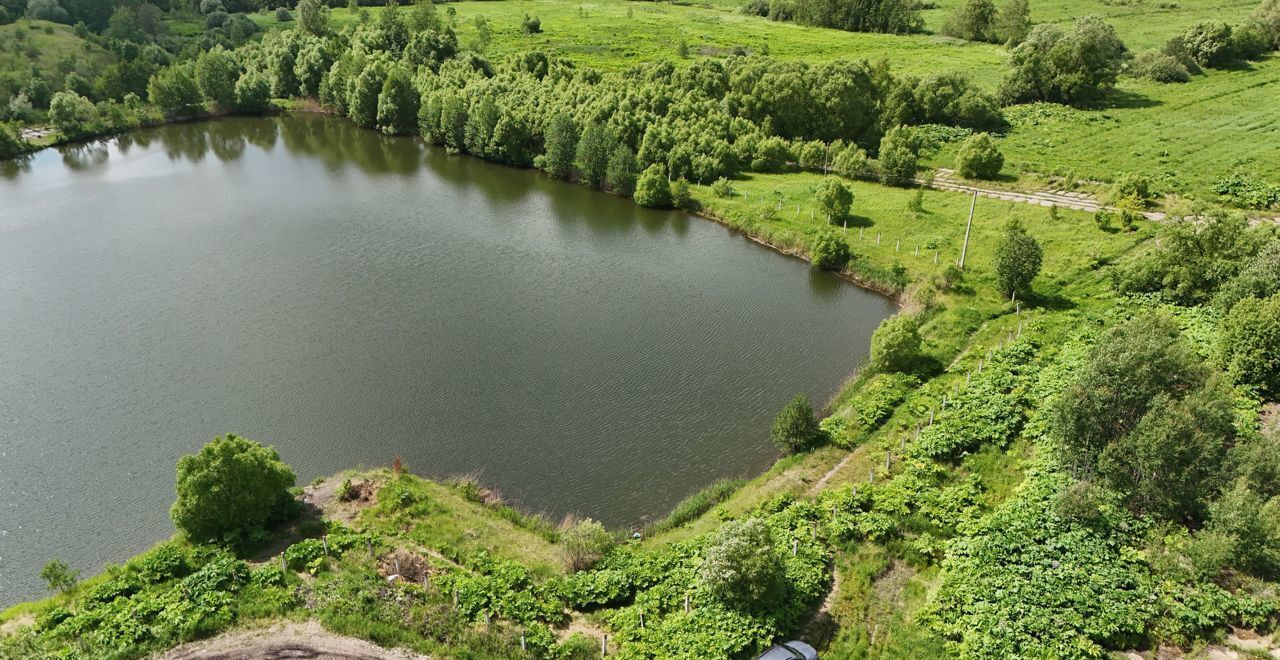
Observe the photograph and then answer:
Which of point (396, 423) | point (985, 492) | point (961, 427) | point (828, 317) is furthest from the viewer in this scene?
point (828, 317)

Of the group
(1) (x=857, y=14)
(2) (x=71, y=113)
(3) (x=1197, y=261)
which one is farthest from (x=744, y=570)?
(1) (x=857, y=14)

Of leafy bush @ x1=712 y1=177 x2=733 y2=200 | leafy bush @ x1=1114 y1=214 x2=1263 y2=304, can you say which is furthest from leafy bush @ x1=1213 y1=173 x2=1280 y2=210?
leafy bush @ x1=712 y1=177 x2=733 y2=200

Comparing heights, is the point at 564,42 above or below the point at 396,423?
above

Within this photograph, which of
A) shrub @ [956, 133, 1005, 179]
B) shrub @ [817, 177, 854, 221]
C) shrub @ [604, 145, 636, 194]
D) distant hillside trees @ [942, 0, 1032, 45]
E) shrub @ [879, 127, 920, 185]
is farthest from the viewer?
distant hillside trees @ [942, 0, 1032, 45]

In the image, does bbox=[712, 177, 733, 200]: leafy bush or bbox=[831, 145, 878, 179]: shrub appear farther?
bbox=[831, 145, 878, 179]: shrub

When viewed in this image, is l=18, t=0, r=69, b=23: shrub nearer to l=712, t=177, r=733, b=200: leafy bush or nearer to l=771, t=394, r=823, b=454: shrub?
l=712, t=177, r=733, b=200: leafy bush

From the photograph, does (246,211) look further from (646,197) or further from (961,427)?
(961,427)

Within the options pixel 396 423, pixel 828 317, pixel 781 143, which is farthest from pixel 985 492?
pixel 781 143
